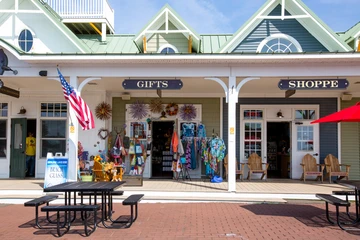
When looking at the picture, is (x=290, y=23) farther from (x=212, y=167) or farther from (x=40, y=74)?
(x=40, y=74)

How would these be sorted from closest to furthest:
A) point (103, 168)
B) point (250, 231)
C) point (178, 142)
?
point (250, 231), point (103, 168), point (178, 142)

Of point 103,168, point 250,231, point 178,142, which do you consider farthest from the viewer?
point 178,142

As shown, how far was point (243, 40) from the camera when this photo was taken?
11875 mm

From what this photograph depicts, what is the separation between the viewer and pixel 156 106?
13.5 metres

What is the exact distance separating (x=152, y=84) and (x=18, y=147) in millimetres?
6486

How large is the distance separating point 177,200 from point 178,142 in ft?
11.2

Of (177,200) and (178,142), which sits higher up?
(178,142)

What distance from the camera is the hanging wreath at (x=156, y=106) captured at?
532 inches

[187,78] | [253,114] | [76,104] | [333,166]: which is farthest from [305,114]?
[76,104]

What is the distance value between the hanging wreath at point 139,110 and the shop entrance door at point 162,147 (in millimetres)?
616

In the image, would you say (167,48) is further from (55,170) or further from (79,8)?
(55,170)

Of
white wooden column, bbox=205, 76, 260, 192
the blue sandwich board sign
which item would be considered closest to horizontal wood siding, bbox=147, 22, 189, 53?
→ white wooden column, bbox=205, 76, 260, 192

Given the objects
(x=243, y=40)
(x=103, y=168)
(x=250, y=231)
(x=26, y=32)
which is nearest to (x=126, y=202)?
(x=250, y=231)

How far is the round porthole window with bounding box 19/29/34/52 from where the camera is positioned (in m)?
11.9
